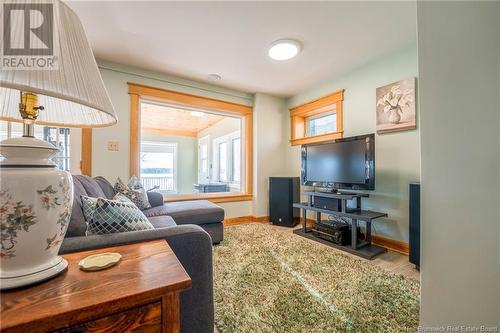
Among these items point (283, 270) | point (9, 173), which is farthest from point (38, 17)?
point (283, 270)

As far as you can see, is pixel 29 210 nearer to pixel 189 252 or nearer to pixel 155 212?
pixel 189 252

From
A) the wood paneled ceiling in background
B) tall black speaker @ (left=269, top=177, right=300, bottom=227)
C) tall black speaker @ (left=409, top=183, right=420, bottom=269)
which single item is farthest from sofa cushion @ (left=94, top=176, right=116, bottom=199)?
tall black speaker @ (left=409, top=183, right=420, bottom=269)

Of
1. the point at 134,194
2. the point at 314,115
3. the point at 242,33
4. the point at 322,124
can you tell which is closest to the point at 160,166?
the point at 134,194

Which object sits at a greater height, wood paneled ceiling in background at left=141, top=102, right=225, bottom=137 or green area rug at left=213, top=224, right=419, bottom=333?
wood paneled ceiling in background at left=141, top=102, right=225, bottom=137

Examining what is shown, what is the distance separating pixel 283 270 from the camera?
184 centimetres

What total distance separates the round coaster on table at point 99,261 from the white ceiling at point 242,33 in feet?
6.36

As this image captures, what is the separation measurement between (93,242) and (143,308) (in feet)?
1.67

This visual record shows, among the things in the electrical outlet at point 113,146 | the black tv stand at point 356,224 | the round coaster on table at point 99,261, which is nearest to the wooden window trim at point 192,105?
the electrical outlet at point 113,146

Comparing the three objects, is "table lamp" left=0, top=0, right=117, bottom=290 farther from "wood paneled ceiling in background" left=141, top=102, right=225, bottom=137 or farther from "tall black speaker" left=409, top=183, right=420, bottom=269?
"wood paneled ceiling in background" left=141, top=102, right=225, bottom=137

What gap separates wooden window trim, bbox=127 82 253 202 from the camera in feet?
9.26

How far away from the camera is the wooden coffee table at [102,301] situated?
1.45 ft

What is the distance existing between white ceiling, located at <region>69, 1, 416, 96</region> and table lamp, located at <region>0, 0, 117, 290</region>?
5.21ft

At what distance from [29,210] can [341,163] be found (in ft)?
8.69

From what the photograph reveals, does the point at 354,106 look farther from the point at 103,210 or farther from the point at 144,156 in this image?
the point at 144,156
